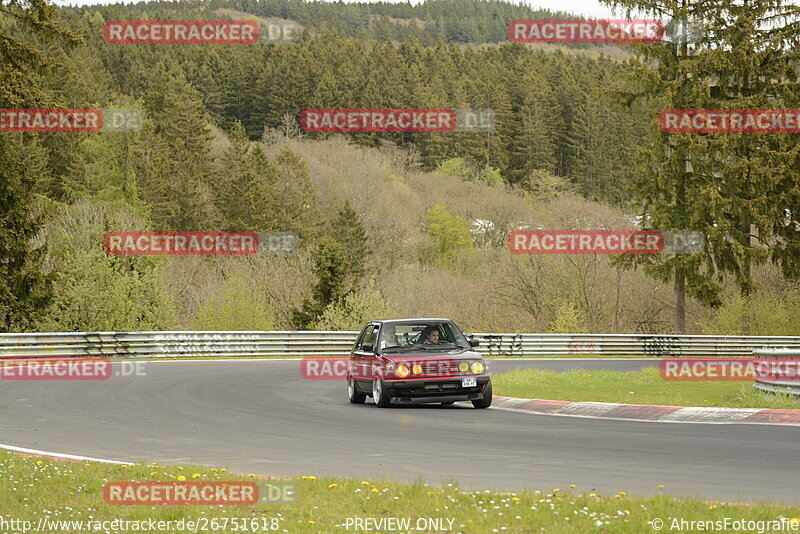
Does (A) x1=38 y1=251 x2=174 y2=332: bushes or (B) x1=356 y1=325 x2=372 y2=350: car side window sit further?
(A) x1=38 y1=251 x2=174 y2=332: bushes

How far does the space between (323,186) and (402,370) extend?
97.0m

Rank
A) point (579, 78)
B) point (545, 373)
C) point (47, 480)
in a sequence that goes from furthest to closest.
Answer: point (579, 78) < point (545, 373) < point (47, 480)

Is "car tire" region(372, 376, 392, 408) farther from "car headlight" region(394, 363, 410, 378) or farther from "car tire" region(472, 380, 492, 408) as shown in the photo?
"car tire" region(472, 380, 492, 408)

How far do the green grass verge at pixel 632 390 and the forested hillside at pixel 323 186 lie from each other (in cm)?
1866

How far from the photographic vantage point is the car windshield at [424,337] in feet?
64.6

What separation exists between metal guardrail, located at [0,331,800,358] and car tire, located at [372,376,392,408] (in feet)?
56.3

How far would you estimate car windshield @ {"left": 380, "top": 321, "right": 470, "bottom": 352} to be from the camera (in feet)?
64.6

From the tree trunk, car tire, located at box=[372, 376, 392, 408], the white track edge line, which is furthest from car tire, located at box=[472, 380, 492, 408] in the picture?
the tree trunk

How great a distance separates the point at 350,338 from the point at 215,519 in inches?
1296

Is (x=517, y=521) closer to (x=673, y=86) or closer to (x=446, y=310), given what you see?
(x=673, y=86)

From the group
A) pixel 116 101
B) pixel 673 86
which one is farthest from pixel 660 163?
pixel 116 101

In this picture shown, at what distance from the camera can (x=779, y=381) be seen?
18.6 meters

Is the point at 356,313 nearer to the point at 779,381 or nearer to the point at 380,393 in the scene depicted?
the point at 380,393

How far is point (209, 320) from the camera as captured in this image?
1891 inches
